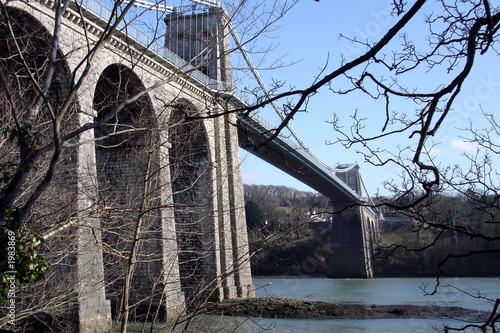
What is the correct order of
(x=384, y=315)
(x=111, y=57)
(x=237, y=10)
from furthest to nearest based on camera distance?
(x=384, y=315) → (x=111, y=57) → (x=237, y=10)

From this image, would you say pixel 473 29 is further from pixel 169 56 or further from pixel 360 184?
pixel 360 184

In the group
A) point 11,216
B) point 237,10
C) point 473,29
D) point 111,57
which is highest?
point 111,57

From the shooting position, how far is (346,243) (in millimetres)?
37844

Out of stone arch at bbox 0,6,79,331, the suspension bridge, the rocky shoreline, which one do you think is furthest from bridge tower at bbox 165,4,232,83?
the rocky shoreline

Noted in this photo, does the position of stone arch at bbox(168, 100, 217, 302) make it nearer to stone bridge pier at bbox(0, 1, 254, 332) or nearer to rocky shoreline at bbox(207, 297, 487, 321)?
stone bridge pier at bbox(0, 1, 254, 332)

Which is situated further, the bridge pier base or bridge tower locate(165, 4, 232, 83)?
the bridge pier base

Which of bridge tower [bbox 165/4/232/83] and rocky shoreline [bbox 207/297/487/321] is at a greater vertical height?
bridge tower [bbox 165/4/232/83]

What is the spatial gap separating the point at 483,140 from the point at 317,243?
3768cm

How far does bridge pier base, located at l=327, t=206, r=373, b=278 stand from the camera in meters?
36.2

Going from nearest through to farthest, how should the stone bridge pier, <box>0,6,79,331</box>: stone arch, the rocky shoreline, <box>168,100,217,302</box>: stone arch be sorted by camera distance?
<box>0,6,79,331</box>: stone arch → <box>168,100,217,302</box>: stone arch → the stone bridge pier → the rocky shoreline

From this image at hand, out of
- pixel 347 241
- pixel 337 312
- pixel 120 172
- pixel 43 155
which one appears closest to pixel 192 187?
pixel 43 155

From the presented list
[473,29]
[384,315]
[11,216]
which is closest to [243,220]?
[384,315]

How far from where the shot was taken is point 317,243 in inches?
1608

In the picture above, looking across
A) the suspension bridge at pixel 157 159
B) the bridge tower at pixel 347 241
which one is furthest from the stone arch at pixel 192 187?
the bridge tower at pixel 347 241
